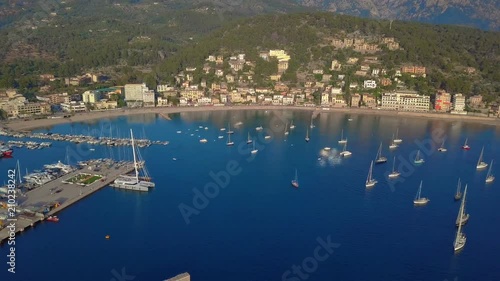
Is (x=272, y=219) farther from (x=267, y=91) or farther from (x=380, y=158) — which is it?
(x=267, y=91)

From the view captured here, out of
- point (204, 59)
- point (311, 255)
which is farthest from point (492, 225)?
point (204, 59)

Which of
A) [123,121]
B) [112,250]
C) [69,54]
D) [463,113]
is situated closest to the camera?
[112,250]

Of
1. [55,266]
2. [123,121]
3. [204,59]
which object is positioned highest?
[204,59]

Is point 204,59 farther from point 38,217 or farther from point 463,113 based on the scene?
point 38,217

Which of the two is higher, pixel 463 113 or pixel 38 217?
pixel 463 113

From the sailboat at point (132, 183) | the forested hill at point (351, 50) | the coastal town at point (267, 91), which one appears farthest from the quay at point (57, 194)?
the forested hill at point (351, 50)

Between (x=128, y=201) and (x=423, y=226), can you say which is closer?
(x=423, y=226)
